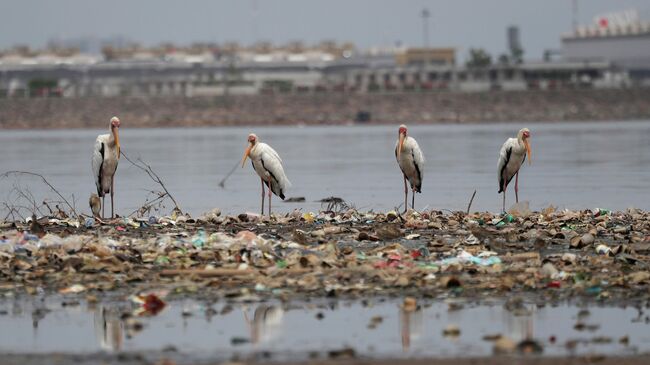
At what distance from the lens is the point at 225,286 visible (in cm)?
1347

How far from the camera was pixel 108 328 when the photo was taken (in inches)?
464

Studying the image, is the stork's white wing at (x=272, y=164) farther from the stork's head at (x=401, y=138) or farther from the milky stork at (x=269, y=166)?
the stork's head at (x=401, y=138)

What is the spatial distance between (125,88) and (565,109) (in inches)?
1631

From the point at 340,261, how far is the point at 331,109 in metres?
90.5

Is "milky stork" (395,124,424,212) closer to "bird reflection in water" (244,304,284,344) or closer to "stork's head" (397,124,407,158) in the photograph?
"stork's head" (397,124,407,158)

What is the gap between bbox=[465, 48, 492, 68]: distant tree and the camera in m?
146

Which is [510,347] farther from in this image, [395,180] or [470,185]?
[395,180]

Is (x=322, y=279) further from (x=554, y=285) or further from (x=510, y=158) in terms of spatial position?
(x=510, y=158)

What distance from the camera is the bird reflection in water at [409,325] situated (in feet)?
36.7

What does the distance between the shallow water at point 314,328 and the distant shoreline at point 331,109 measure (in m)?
86.7

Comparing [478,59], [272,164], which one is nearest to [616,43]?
[478,59]

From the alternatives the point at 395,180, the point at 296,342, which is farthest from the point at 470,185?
the point at 296,342

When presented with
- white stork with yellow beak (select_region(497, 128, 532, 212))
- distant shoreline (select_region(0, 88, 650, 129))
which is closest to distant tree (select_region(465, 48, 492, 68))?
distant shoreline (select_region(0, 88, 650, 129))

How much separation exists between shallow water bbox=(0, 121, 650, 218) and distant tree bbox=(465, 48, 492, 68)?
8594 cm
